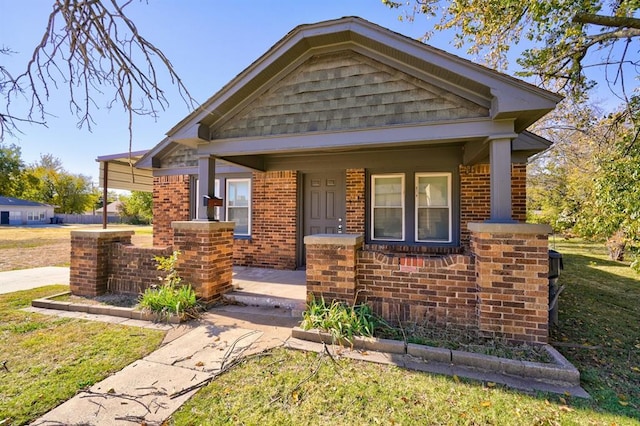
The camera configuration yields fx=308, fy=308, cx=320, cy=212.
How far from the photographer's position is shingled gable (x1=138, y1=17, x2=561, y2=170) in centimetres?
399

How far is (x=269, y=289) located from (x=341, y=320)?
6.91 ft

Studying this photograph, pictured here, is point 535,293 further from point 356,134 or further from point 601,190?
point 601,190

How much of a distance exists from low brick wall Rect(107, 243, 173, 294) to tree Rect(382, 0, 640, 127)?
25.6 feet

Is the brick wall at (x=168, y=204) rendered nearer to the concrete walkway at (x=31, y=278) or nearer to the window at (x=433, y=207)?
the concrete walkway at (x=31, y=278)

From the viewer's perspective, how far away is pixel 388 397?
261 cm

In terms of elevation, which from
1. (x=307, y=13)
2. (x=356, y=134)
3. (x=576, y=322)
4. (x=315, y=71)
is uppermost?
(x=307, y=13)

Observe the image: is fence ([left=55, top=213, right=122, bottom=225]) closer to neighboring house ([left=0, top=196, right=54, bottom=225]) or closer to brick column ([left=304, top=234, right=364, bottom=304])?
neighboring house ([left=0, top=196, right=54, bottom=225])

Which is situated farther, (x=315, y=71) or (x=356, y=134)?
(x=315, y=71)

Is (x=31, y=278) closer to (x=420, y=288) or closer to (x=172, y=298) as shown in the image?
(x=172, y=298)

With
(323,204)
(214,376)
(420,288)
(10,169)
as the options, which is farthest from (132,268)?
(10,169)

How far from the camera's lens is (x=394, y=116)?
444 centimetres

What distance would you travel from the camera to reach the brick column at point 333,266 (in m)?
4.02

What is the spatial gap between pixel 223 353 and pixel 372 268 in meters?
2.06

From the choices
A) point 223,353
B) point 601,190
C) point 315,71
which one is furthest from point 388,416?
point 601,190
